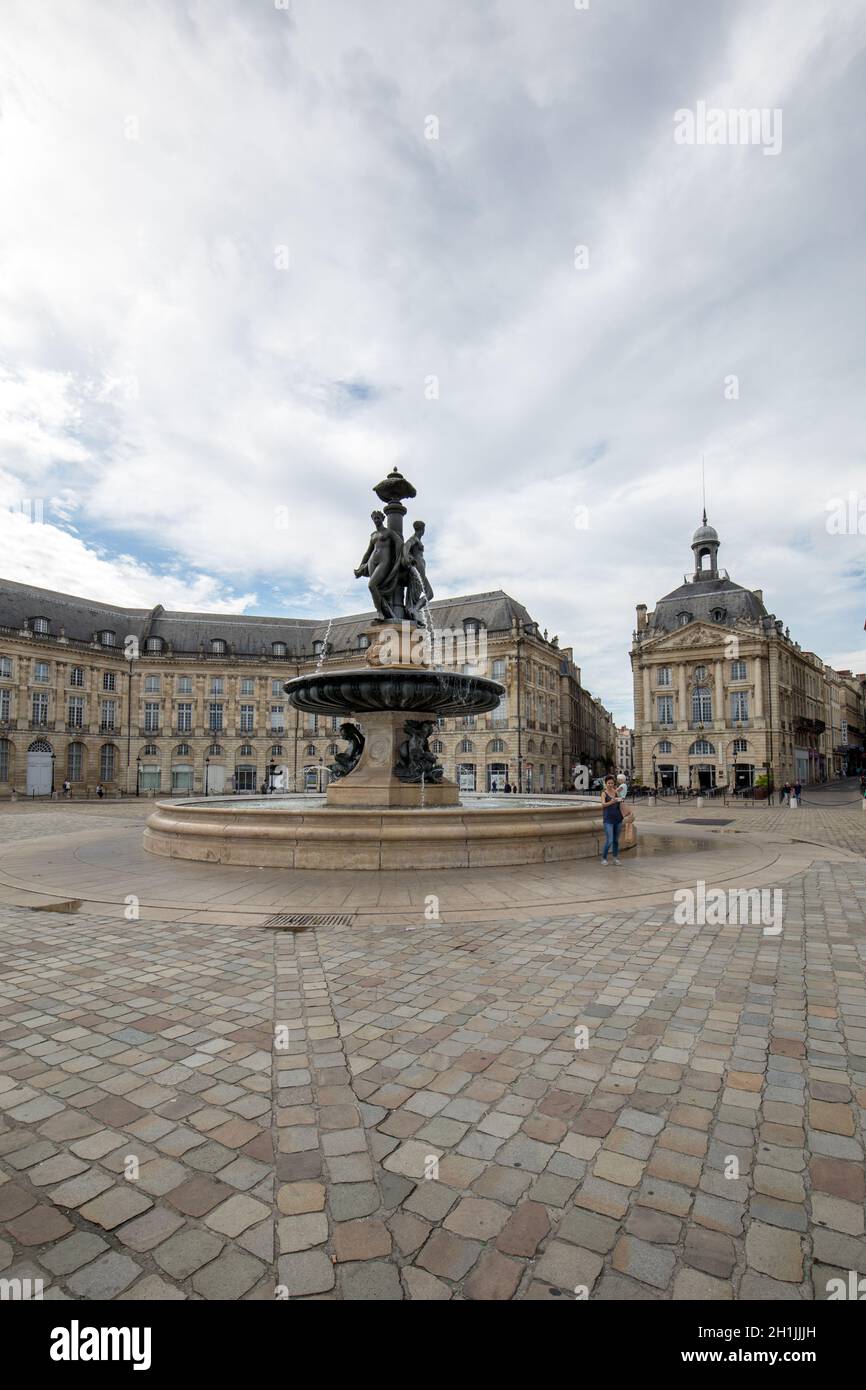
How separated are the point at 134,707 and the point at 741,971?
64356mm

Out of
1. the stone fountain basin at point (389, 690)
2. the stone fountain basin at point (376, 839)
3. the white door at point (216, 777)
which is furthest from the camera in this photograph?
the white door at point (216, 777)

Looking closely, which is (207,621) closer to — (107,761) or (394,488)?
(107,761)

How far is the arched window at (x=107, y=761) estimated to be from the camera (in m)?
59.4

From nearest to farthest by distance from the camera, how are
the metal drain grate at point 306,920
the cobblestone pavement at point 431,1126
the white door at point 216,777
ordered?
1. the cobblestone pavement at point 431,1126
2. the metal drain grate at point 306,920
3. the white door at point 216,777

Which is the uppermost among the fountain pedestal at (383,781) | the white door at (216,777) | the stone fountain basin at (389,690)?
the stone fountain basin at (389,690)

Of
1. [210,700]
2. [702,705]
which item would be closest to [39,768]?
[210,700]

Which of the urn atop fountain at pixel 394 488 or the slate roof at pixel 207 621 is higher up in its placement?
the slate roof at pixel 207 621

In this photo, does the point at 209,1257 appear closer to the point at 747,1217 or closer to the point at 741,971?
the point at 747,1217

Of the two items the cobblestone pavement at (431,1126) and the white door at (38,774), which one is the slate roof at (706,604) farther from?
the cobblestone pavement at (431,1126)

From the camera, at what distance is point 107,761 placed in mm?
59938

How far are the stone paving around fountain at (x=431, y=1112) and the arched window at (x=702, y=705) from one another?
55330 mm

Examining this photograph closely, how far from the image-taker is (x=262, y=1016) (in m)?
4.41

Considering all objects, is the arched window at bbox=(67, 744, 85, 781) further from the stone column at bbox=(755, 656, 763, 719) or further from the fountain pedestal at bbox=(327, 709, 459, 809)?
the stone column at bbox=(755, 656, 763, 719)

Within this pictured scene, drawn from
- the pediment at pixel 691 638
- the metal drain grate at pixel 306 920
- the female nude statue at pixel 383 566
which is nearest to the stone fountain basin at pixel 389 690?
the female nude statue at pixel 383 566
